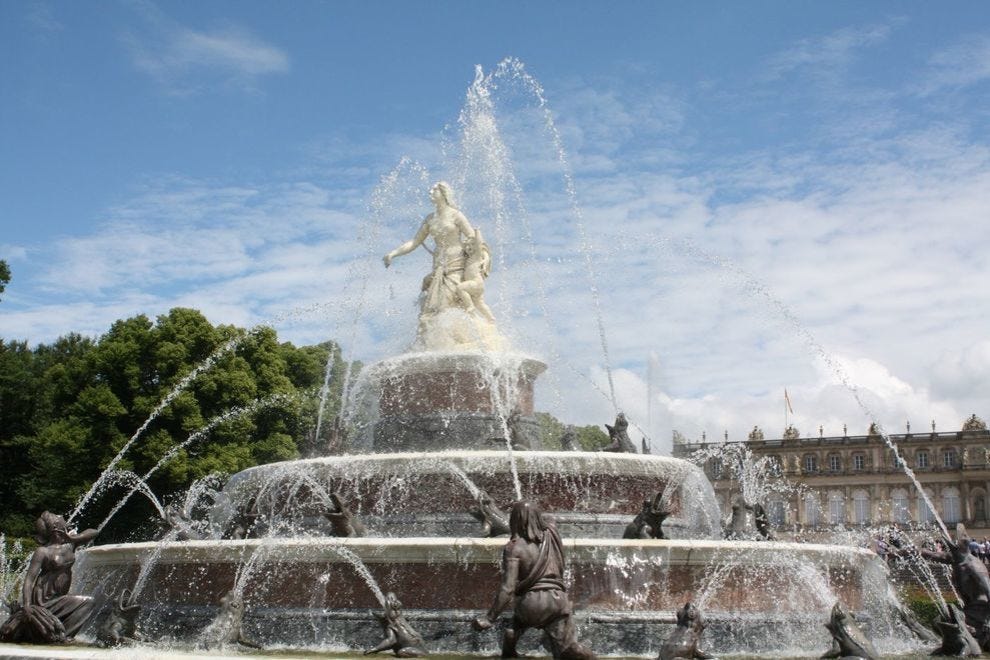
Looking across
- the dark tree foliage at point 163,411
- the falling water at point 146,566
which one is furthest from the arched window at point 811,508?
the falling water at point 146,566

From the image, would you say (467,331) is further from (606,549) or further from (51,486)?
(51,486)

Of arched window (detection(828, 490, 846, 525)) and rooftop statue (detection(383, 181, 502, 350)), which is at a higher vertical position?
arched window (detection(828, 490, 846, 525))

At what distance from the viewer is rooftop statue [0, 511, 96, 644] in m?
11.2

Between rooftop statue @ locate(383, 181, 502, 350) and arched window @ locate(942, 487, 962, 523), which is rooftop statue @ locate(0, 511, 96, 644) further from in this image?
arched window @ locate(942, 487, 962, 523)

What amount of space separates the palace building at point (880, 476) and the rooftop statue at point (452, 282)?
295ft

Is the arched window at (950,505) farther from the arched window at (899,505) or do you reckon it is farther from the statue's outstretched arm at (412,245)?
the statue's outstretched arm at (412,245)

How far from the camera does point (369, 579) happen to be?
11.3 m

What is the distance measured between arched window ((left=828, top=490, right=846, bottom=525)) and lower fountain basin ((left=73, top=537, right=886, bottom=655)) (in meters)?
103

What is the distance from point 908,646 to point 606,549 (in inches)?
198

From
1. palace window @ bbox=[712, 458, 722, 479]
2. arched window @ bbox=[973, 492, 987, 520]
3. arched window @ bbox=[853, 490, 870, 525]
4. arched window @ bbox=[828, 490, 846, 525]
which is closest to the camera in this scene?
palace window @ bbox=[712, 458, 722, 479]

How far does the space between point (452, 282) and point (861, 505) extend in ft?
329

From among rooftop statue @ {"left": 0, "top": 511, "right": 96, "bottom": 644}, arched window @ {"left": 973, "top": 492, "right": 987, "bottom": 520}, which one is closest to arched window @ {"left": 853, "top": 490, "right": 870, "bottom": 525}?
arched window @ {"left": 973, "top": 492, "right": 987, "bottom": 520}

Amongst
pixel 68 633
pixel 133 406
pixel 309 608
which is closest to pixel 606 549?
pixel 309 608

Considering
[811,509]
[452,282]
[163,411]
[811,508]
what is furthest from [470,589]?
[811,509]
